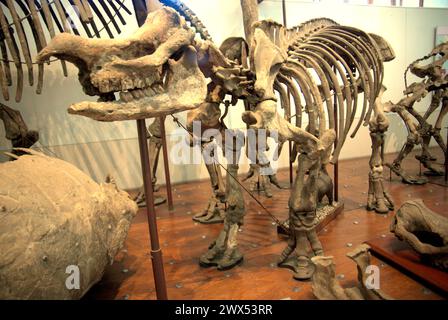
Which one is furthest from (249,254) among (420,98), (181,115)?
(420,98)

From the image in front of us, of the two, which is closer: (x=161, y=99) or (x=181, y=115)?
(x=161, y=99)

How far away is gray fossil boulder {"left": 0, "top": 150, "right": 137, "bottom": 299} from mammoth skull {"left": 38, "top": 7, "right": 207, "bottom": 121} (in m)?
0.74

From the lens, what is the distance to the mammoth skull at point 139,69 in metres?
1.50

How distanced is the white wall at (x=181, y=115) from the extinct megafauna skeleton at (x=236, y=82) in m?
1.78

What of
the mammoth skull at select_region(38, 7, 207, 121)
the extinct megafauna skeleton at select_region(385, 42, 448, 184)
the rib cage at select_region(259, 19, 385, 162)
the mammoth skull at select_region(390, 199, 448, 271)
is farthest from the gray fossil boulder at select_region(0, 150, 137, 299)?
the extinct megafauna skeleton at select_region(385, 42, 448, 184)

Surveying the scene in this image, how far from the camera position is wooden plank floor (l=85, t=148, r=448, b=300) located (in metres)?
2.40

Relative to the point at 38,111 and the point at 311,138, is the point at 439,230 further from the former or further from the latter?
the point at 38,111

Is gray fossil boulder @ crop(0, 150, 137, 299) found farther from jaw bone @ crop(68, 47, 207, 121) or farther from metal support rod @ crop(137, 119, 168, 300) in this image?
jaw bone @ crop(68, 47, 207, 121)

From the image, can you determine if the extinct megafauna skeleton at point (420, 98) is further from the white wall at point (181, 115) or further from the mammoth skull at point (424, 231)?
the mammoth skull at point (424, 231)

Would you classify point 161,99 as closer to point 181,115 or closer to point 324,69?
point 324,69

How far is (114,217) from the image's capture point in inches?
96.0

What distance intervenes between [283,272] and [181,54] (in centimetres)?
170

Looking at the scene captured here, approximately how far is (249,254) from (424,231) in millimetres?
1317

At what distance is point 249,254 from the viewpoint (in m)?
2.93
